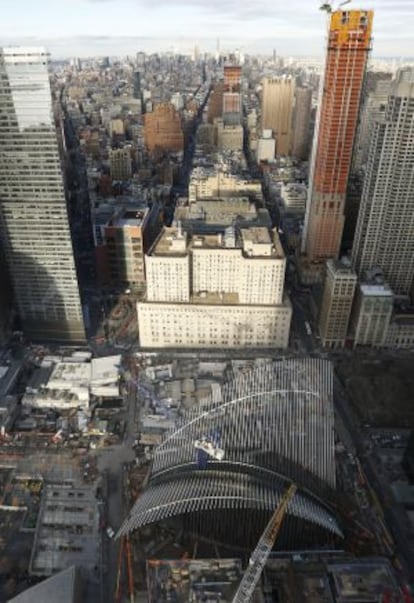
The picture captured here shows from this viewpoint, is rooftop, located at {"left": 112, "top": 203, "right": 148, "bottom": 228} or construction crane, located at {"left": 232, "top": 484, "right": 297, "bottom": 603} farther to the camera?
rooftop, located at {"left": 112, "top": 203, "right": 148, "bottom": 228}

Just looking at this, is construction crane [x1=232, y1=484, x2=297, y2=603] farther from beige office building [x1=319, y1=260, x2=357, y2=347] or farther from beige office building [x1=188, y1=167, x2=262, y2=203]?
beige office building [x1=188, y1=167, x2=262, y2=203]

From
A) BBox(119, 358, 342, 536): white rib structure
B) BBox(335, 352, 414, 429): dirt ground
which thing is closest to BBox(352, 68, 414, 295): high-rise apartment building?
BBox(335, 352, 414, 429): dirt ground

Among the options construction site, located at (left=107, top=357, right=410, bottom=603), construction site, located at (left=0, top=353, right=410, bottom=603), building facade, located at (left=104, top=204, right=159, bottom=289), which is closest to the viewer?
construction site, located at (left=107, top=357, right=410, bottom=603)

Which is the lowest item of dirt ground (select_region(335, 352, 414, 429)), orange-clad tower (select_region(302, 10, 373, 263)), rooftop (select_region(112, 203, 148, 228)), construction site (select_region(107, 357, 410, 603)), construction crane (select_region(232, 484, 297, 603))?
dirt ground (select_region(335, 352, 414, 429))

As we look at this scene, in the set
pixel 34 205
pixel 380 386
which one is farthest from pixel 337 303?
pixel 34 205

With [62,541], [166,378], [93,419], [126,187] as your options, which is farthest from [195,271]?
[126,187]

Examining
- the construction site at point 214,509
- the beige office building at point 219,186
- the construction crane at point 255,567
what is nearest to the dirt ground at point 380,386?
the construction site at point 214,509

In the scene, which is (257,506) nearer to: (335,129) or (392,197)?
(392,197)
